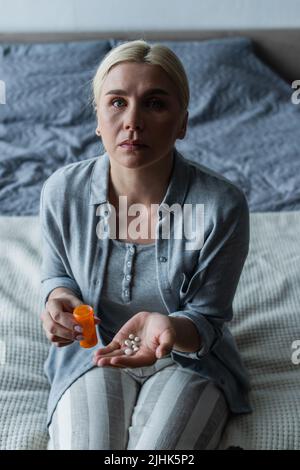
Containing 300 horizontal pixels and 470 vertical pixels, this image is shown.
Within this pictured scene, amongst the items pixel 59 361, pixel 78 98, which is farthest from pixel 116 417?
pixel 78 98

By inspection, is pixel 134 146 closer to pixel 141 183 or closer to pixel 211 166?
pixel 141 183

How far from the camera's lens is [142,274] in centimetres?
124

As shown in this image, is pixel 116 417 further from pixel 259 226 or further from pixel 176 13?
pixel 176 13

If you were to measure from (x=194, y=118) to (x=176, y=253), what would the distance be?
132 centimetres

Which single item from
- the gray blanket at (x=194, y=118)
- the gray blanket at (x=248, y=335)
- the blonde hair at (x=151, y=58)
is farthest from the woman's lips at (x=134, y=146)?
the gray blanket at (x=194, y=118)

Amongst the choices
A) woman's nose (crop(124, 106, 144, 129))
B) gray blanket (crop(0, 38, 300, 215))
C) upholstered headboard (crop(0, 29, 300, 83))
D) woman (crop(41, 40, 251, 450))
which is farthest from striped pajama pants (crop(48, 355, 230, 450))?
upholstered headboard (crop(0, 29, 300, 83))

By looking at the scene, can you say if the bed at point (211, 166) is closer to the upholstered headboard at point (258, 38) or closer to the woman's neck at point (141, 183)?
the upholstered headboard at point (258, 38)

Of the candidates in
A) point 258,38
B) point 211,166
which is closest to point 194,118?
point 211,166

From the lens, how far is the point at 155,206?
1.26m

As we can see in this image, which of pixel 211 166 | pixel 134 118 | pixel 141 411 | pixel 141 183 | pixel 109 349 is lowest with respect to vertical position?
pixel 211 166

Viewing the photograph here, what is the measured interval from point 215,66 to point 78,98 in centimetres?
51

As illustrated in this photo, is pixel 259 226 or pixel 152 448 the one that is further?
pixel 259 226

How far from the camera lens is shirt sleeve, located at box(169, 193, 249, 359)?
1196 millimetres

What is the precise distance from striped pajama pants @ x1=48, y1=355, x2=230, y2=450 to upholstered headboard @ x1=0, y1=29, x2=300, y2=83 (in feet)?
5.92
